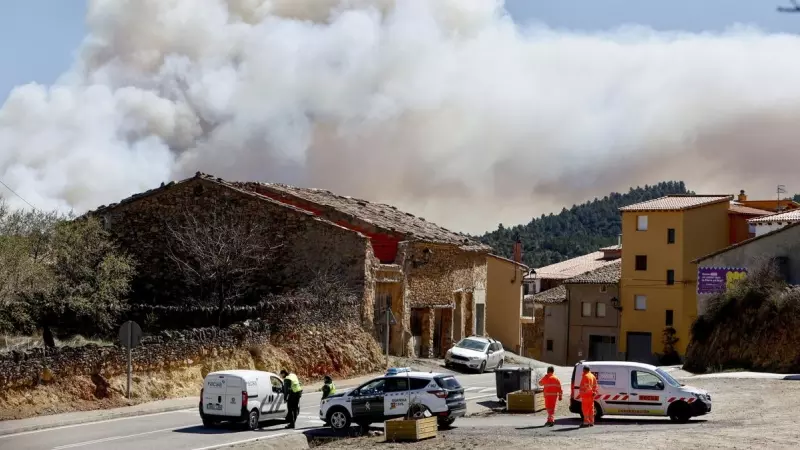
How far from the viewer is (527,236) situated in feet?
509

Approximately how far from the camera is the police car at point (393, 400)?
27.1 metres

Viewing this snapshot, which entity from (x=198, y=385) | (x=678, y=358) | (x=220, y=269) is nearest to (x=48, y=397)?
(x=198, y=385)

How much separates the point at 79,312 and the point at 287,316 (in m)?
8.20

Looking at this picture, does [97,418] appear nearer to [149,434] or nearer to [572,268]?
[149,434]

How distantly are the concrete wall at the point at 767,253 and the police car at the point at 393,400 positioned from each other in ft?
87.8

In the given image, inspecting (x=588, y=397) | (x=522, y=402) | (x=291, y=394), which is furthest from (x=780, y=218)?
(x=291, y=394)

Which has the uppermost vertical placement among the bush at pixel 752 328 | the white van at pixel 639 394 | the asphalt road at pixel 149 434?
the bush at pixel 752 328

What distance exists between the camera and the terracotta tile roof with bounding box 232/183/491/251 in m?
48.7

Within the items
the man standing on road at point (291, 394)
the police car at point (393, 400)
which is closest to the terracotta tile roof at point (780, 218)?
the police car at point (393, 400)

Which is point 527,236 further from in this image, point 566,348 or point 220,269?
point 220,269

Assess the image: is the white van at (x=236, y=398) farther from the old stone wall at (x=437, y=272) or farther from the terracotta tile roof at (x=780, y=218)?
the terracotta tile roof at (x=780, y=218)

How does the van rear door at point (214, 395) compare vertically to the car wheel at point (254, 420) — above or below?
above

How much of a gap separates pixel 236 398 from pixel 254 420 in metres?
0.82

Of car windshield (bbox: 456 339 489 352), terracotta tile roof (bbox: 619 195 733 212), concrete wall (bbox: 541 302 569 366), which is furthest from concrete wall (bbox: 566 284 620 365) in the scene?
car windshield (bbox: 456 339 489 352)
